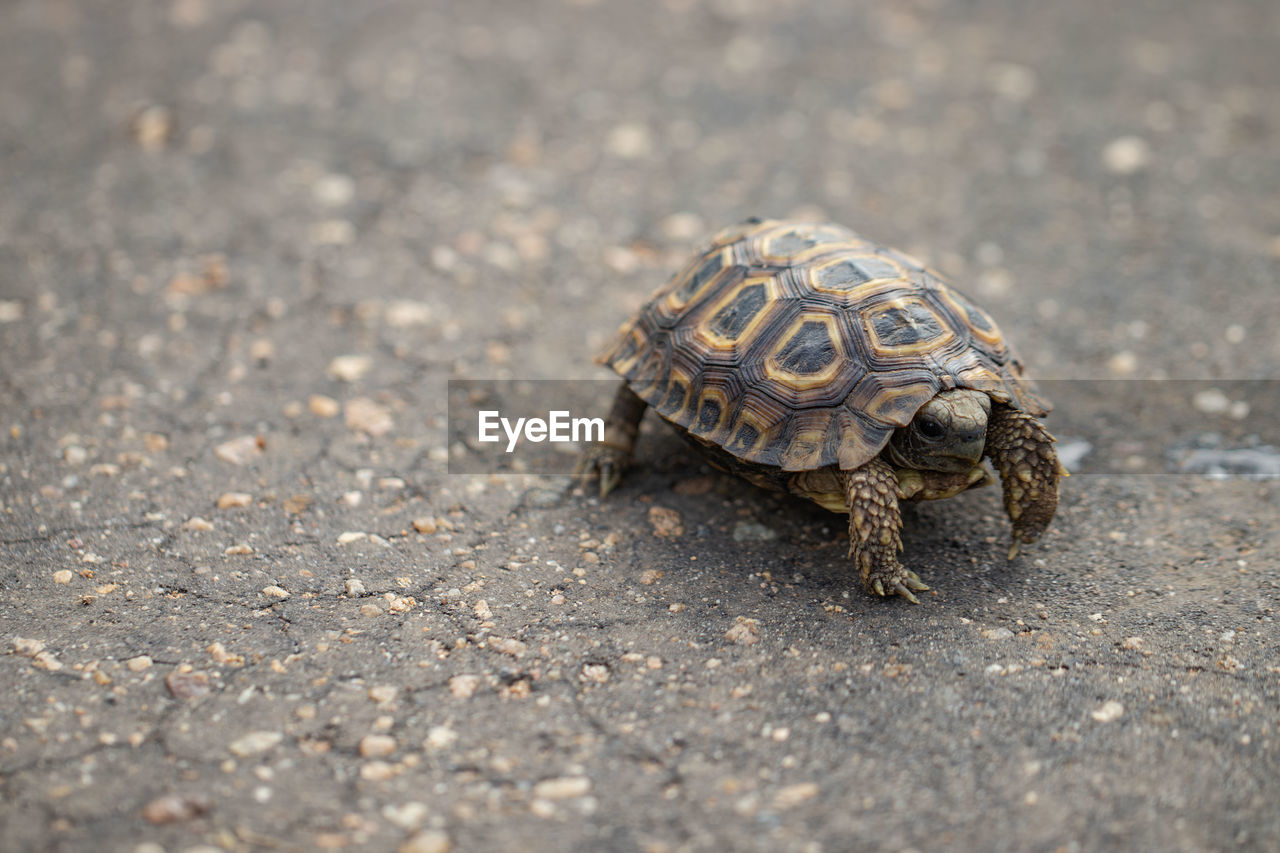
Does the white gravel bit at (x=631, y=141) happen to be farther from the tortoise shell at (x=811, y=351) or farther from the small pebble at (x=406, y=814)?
the small pebble at (x=406, y=814)

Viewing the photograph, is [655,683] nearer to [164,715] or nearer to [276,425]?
[164,715]

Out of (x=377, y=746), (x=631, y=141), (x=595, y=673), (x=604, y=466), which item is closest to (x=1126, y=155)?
(x=631, y=141)

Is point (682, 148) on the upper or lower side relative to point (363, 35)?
lower

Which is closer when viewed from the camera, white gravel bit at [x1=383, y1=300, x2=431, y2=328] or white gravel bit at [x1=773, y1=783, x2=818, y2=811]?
white gravel bit at [x1=773, y1=783, x2=818, y2=811]

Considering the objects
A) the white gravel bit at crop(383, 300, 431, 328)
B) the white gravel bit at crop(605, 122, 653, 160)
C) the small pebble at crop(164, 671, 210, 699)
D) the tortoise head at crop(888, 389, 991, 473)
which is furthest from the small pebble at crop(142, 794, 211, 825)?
the white gravel bit at crop(605, 122, 653, 160)

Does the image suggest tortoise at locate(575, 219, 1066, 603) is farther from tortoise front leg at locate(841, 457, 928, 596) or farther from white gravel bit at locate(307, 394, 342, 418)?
white gravel bit at locate(307, 394, 342, 418)

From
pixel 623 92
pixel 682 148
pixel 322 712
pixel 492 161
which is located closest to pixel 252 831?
pixel 322 712

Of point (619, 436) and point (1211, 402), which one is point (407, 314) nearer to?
point (619, 436)
